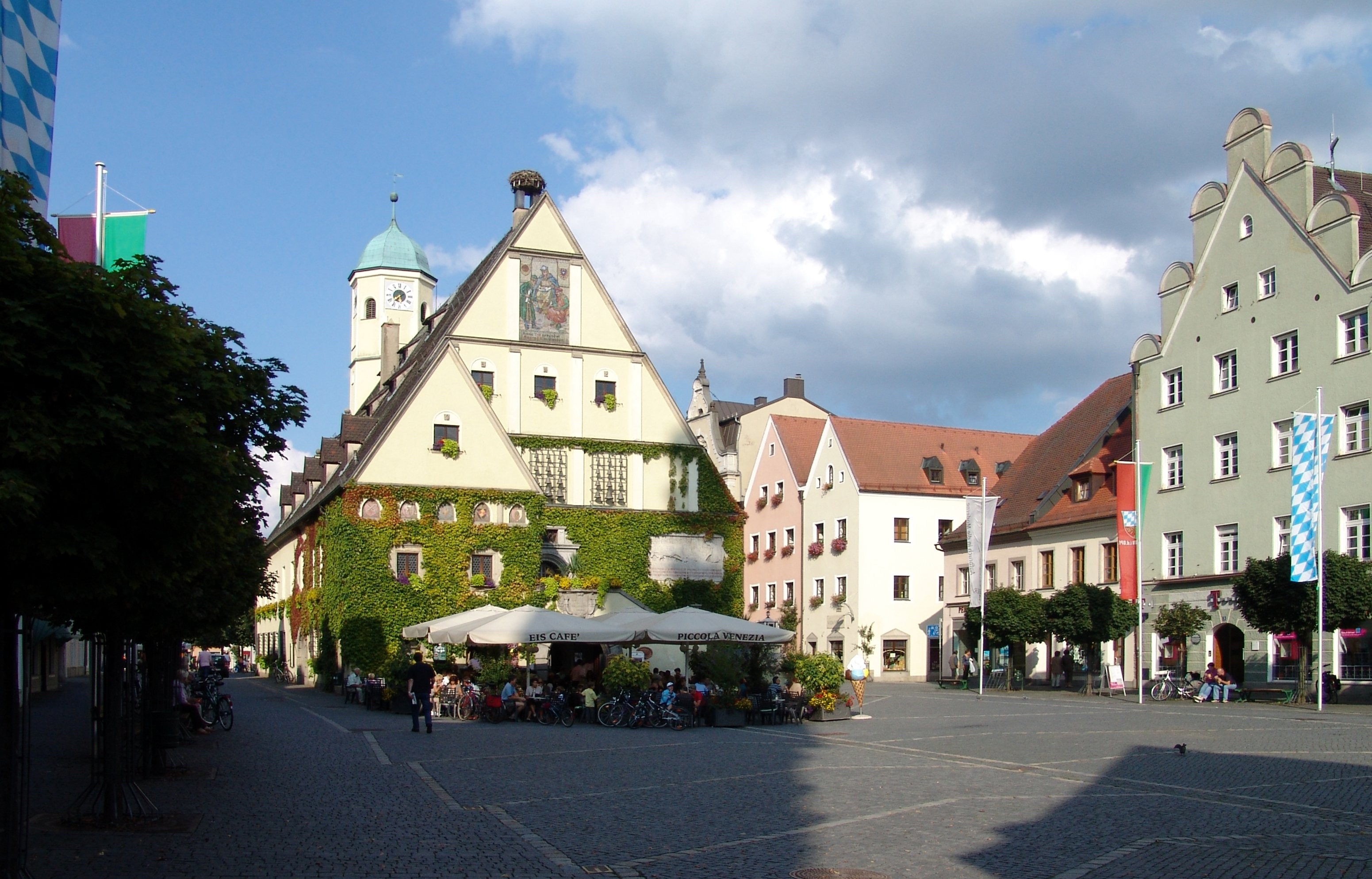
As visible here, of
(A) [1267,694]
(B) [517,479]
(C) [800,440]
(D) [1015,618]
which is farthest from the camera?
(C) [800,440]

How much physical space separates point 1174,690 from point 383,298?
205ft

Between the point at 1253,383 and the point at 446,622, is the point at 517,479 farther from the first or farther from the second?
the point at 1253,383

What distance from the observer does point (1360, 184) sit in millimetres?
42844

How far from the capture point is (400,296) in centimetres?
8881

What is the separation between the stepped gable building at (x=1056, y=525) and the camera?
161 ft

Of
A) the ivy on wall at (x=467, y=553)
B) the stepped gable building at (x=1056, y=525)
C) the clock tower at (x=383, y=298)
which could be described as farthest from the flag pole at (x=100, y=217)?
the clock tower at (x=383, y=298)

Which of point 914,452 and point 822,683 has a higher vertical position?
point 914,452

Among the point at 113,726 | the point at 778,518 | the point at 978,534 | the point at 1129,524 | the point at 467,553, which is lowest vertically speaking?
the point at 113,726

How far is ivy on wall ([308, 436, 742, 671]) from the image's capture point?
139ft

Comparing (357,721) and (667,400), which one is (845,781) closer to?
(357,721)

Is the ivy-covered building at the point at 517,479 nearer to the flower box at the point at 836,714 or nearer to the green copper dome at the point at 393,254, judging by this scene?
the flower box at the point at 836,714

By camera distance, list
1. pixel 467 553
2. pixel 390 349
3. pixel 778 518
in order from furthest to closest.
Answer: pixel 778 518, pixel 390 349, pixel 467 553

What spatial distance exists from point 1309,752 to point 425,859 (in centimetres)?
1515

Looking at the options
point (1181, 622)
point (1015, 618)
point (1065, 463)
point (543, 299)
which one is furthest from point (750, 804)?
point (1065, 463)
